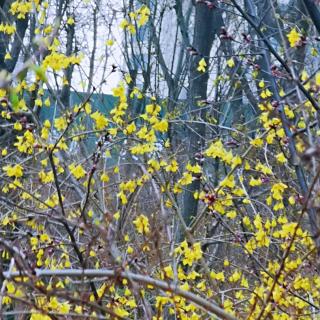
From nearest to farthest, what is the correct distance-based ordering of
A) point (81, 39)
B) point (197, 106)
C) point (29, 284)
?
1. point (29, 284)
2. point (197, 106)
3. point (81, 39)

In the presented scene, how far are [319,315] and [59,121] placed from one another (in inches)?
82.4

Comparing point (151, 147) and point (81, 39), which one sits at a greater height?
point (81, 39)

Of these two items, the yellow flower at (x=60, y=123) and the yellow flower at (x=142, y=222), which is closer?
the yellow flower at (x=142, y=222)

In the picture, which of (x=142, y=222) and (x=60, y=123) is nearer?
(x=142, y=222)

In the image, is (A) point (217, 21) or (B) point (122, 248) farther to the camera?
(A) point (217, 21)

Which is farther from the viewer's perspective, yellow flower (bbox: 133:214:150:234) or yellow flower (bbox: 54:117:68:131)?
yellow flower (bbox: 54:117:68:131)

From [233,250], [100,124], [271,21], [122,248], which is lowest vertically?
[233,250]

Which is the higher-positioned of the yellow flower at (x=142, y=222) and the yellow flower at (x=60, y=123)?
the yellow flower at (x=60, y=123)

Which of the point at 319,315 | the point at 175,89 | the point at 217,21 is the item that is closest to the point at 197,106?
the point at 175,89

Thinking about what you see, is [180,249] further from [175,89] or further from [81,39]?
[81,39]

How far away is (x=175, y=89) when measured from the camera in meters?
7.47

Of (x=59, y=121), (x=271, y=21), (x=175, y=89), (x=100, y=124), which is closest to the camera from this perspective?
(x=100, y=124)

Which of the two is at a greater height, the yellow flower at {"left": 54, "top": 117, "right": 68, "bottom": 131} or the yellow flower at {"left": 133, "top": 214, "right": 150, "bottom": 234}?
the yellow flower at {"left": 54, "top": 117, "right": 68, "bottom": 131}

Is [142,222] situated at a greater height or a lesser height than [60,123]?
lesser
